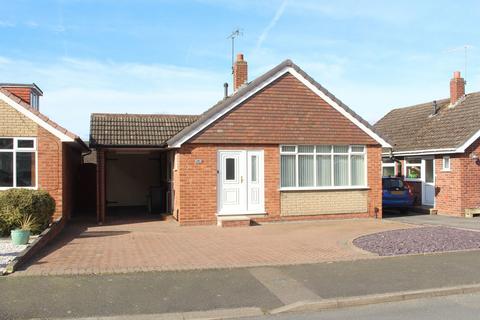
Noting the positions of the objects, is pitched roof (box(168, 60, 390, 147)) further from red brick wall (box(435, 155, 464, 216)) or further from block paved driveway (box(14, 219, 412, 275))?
red brick wall (box(435, 155, 464, 216))

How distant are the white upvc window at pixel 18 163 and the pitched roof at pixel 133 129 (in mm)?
2067

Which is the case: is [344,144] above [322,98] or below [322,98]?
below


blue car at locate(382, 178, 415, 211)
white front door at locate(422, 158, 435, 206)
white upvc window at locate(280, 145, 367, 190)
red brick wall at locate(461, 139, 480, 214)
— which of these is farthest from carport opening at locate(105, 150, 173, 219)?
red brick wall at locate(461, 139, 480, 214)

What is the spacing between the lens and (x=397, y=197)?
21031 millimetres

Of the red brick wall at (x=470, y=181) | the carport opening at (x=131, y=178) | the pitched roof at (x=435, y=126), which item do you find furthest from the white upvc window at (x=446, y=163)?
the carport opening at (x=131, y=178)

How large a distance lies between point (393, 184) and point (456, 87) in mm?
5836

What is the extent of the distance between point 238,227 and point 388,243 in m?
5.06

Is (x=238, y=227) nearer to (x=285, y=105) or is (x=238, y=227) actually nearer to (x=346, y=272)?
(x=285, y=105)

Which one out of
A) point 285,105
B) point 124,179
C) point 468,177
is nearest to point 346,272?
point 285,105

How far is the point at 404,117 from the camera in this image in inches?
1055

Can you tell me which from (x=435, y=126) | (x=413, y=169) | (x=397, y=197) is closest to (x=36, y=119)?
(x=397, y=197)

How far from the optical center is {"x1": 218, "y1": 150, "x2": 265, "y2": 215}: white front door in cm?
1659

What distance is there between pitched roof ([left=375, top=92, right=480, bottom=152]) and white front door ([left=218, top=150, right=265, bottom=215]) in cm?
477

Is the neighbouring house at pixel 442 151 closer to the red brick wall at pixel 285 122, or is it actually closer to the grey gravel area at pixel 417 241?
the red brick wall at pixel 285 122
